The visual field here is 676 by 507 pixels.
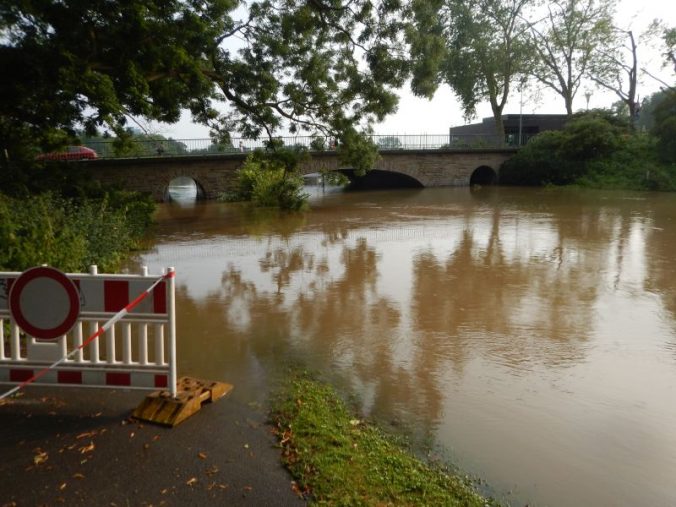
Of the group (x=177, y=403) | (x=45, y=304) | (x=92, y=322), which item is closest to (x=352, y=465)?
(x=177, y=403)

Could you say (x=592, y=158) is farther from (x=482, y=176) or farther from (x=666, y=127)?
(x=482, y=176)

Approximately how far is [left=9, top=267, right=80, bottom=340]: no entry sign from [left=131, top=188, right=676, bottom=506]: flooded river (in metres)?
1.36

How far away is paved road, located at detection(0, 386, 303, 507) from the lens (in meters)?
2.74

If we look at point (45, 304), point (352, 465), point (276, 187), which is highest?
point (276, 187)

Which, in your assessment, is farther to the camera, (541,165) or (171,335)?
(541,165)

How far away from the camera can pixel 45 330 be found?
3506mm

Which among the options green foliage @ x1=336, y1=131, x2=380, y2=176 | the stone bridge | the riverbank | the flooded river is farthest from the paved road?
green foliage @ x1=336, y1=131, x2=380, y2=176

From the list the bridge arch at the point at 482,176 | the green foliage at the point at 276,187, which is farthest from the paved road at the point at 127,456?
the bridge arch at the point at 482,176

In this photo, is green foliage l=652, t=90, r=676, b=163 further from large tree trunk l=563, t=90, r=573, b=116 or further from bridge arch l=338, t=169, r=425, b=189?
bridge arch l=338, t=169, r=425, b=189

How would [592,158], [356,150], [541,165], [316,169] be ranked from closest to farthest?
1. [356,150]
2. [316,169]
3. [592,158]
4. [541,165]

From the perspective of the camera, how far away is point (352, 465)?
3.05 meters

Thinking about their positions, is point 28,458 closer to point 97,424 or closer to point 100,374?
point 97,424

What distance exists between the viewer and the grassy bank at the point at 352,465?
2795mm

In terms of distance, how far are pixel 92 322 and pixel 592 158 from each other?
34662 millimetres
